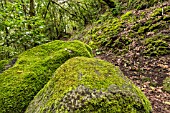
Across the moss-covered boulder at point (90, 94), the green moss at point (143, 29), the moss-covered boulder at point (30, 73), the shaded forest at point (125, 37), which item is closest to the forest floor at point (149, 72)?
the shaded forest at point (125, 37)

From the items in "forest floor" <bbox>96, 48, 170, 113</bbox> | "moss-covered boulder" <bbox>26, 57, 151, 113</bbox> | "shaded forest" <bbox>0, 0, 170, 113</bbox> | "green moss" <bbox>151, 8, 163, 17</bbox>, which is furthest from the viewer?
"green moss" <bbox>151, 8, 163, 17</bbox>

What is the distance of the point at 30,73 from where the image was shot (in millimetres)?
2990

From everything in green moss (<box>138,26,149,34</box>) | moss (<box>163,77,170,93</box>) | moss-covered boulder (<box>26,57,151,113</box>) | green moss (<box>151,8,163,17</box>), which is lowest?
moss (<box>163,77,170,93</box>)

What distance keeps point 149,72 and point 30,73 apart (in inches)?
126

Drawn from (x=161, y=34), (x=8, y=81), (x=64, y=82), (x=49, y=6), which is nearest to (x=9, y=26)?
(x=8, y=81)

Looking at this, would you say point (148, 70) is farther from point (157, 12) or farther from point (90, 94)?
point (90, 94)

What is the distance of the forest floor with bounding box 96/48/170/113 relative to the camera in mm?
3646

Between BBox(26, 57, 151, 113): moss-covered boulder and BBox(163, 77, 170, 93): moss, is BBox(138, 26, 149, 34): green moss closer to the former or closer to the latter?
BBox(163, 77, 170, 93): moss

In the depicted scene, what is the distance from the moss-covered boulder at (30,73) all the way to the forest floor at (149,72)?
1740 millimetres

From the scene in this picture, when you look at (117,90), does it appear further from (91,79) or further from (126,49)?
(126,49)

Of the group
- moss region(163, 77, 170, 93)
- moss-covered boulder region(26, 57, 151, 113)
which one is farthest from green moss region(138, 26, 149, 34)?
moss-covered boulder region(26, 57, 151, 113)

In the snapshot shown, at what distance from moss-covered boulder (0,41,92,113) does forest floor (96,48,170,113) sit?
5.71 ft

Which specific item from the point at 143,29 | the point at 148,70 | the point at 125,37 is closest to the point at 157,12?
the point at 143,29

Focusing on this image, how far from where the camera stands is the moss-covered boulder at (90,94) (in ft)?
5.89
